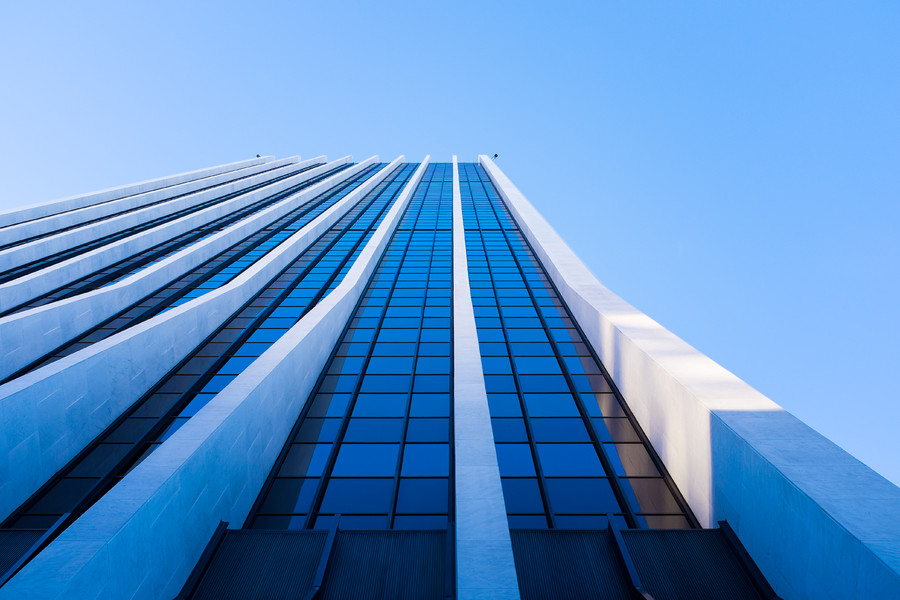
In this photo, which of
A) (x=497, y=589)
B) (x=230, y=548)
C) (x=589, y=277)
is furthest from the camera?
(x=589, y=277)

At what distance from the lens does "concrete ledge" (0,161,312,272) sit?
876 inches

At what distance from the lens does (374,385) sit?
15117 millimetres

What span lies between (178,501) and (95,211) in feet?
108

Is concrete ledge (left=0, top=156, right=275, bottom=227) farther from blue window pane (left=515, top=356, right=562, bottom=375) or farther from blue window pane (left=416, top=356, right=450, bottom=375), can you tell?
blue window pane (left=515, top=356, right=562, bottom=375)

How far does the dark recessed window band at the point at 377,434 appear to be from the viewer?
33.3 feet

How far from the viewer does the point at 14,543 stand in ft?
26.9

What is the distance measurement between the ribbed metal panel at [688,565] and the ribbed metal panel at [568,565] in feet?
1.53

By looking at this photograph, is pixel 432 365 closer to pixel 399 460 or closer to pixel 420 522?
pixel 399 460

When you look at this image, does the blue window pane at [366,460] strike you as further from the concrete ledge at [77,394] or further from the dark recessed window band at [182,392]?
the concrete ledge at [77,394]

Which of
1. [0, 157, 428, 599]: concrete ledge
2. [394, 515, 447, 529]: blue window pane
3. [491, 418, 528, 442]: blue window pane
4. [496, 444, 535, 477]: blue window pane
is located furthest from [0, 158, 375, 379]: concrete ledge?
[496, 444, 535, 477]: blue window pane

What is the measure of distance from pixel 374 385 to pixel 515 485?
19.9 ft

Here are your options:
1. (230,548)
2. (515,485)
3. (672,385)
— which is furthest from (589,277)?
(230,548)

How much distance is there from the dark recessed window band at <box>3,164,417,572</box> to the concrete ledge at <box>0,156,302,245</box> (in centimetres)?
1497

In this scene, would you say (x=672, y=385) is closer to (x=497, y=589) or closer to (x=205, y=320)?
(x=497, y=589)
